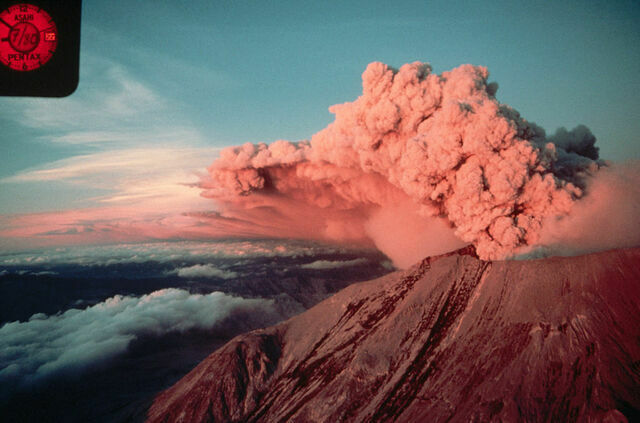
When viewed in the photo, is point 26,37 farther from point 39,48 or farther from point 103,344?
point 103,344

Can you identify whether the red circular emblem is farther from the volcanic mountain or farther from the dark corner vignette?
the volcanic mountain

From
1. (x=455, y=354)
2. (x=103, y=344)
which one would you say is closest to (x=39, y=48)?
(x=455, y=354)

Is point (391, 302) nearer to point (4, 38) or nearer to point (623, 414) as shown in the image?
point (623, 414)

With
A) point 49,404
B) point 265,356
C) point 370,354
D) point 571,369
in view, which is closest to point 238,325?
point 49,404

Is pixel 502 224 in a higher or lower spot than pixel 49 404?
higher

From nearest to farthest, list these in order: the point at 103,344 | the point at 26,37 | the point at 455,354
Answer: the point at 26,37
the point at 455,354
the point at 103,344

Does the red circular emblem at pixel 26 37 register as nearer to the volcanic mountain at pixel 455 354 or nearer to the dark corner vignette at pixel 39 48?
the dark corner vignette at pixel 39 48
